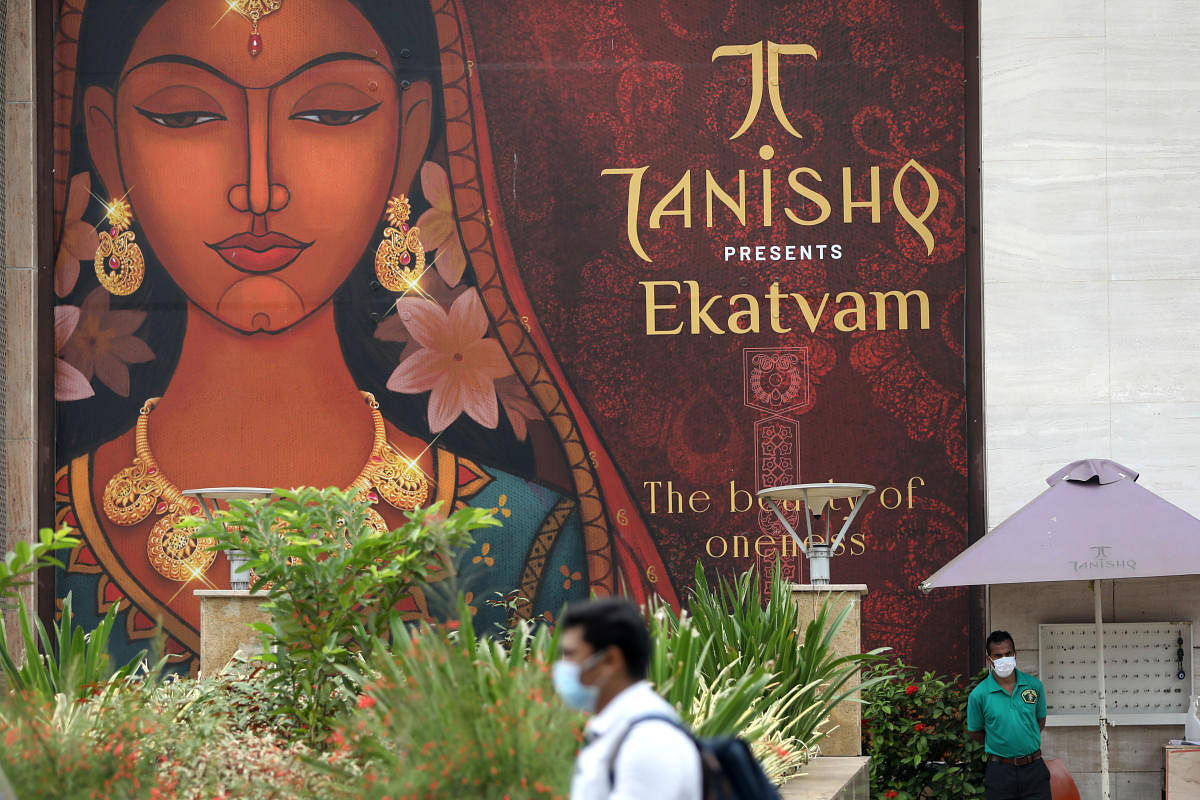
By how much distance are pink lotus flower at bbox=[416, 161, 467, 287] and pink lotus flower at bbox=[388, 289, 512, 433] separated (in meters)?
0.25

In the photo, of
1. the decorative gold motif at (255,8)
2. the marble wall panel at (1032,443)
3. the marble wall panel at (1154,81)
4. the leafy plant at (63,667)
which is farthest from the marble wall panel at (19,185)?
the marble wall panel at (1154,81)

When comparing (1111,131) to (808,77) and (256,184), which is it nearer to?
(808,77)

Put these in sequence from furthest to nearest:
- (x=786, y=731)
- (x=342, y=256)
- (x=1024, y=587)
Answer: (x=342, y=256)
(x=1024, y=587)
(x=786, y=731)

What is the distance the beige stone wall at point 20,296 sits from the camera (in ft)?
34.2

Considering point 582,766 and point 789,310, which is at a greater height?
point 789,310

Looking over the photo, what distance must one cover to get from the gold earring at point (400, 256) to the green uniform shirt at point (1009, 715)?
536 cm

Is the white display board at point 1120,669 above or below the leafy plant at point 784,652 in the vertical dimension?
below

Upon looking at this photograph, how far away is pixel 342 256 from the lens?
10742 mm

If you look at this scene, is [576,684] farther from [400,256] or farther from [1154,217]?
[1154,217]

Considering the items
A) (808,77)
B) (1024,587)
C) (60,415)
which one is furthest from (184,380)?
(1024,587)

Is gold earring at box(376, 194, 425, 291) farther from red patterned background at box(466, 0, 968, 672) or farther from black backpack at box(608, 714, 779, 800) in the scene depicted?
black backpack at box(608, 714, 779, 800)

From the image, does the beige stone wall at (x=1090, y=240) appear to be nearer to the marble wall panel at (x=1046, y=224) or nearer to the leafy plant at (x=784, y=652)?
the marble wall panel at (x=1046, y=224)

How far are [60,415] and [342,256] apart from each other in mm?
2609

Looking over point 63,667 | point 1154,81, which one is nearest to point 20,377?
point 63,667
